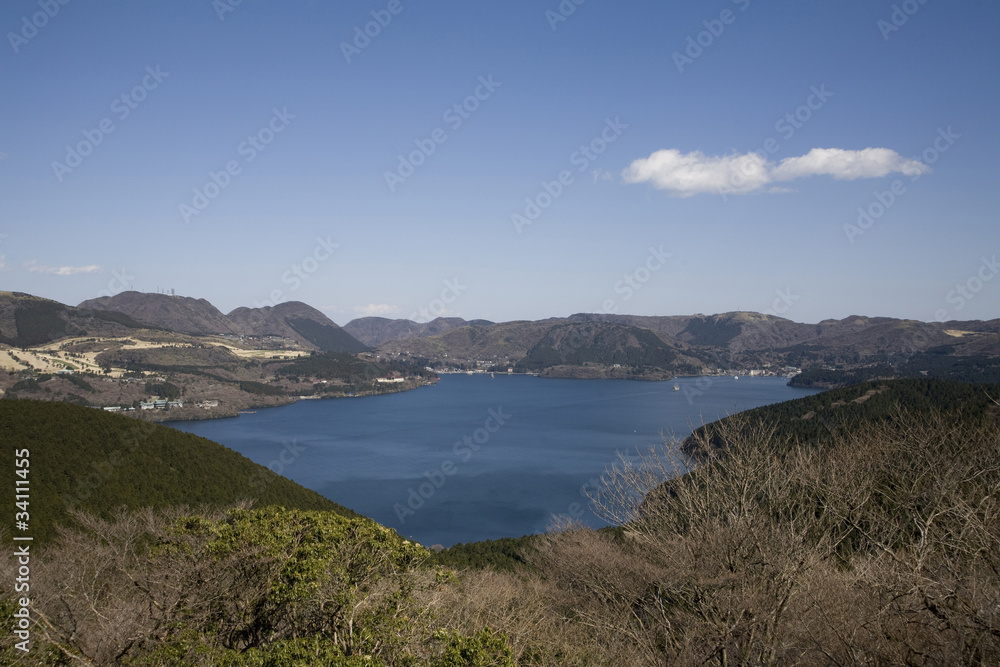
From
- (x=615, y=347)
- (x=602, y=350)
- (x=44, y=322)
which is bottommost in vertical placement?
(x=602, y=350)

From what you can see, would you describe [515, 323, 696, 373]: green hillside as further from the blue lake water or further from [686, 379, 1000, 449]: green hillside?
[686, 379, 1000, 449]: green hillside

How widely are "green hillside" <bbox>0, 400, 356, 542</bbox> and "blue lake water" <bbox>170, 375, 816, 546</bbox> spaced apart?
10.2 meters

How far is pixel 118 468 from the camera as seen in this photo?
24000 mm

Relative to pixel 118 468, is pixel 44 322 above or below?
above

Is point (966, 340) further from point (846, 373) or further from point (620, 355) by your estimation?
point (620, 355)

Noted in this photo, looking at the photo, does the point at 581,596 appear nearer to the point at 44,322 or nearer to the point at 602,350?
the point at 44,322

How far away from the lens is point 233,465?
27.1 meters

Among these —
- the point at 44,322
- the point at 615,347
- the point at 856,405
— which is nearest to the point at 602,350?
the point at 615,347

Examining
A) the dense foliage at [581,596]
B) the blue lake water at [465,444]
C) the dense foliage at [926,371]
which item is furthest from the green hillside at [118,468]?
the dense foliage at [926,371]

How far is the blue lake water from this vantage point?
37031 mm

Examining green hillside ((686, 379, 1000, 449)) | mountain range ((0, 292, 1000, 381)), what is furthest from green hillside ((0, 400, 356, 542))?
mountain range ((0, 292, 1000, 381))

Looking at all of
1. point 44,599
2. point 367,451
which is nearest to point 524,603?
point 44,599

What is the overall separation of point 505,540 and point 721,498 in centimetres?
1506

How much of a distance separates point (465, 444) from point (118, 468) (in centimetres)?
3747
